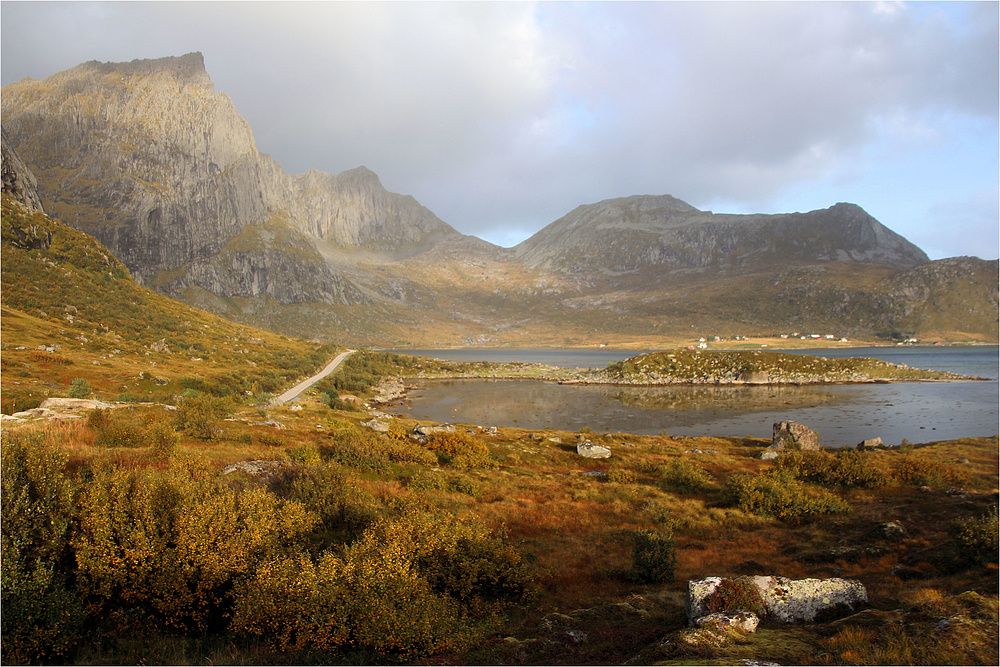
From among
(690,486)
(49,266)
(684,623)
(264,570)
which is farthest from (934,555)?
(49,266)

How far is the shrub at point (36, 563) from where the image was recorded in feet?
20.5

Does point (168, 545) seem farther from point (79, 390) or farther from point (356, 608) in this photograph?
point (79, 390)

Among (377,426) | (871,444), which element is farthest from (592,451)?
(871,444)

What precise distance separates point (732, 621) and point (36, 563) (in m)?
10.9

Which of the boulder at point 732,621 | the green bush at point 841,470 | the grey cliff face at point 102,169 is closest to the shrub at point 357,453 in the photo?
the boulder at point 732,621

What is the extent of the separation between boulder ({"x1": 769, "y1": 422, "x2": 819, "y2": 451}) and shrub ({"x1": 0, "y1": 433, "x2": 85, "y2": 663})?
36903 mm

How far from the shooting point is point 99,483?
8.45 m

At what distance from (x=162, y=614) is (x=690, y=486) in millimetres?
21412

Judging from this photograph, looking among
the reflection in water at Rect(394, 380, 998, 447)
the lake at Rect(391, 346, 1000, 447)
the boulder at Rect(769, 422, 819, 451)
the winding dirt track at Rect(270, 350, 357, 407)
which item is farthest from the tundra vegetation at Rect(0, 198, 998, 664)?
the lake at Rect(391, 346, 1000, 447)

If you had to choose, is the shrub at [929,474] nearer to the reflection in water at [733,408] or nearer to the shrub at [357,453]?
the reflection in water at [733,408]

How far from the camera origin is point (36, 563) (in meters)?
6.80

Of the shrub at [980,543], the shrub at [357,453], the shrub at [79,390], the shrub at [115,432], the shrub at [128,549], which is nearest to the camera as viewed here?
the shrub at [128,549]

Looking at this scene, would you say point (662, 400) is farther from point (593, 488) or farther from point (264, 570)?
point (264, 570)

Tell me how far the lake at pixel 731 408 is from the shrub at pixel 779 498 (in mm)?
23680
